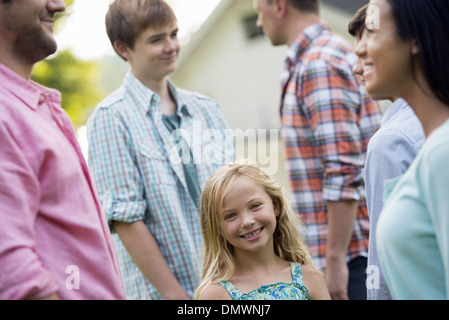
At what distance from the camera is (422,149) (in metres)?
1.50

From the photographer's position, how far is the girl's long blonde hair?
2.66 metres

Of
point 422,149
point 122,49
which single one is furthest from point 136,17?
point 422,149

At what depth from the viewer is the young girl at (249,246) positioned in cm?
259

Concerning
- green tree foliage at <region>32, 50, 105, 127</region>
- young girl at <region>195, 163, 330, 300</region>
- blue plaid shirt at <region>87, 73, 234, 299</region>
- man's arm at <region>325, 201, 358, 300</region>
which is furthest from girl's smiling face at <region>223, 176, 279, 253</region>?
green tree foliage at <region>32, 50, 105, 127</region>

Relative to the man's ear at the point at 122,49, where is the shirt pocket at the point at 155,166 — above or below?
below

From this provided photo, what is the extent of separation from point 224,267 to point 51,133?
97 cm

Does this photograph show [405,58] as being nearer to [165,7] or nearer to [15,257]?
[15,257]

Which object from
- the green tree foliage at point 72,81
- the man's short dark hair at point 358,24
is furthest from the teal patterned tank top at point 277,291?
the green tree foliage at point 72,81

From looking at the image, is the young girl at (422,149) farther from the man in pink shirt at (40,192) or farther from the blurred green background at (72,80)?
the blurred green background at (72,80)

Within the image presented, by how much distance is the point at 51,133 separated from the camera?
6.66 ft

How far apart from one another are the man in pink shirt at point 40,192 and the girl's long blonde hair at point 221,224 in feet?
1.92

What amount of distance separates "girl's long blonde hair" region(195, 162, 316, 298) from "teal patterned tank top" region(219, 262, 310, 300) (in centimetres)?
7

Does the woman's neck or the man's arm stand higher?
the woman's neck

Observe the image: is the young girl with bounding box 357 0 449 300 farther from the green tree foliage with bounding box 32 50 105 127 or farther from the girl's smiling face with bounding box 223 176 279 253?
the green tree foliage with bounding box 32 50 105 127
